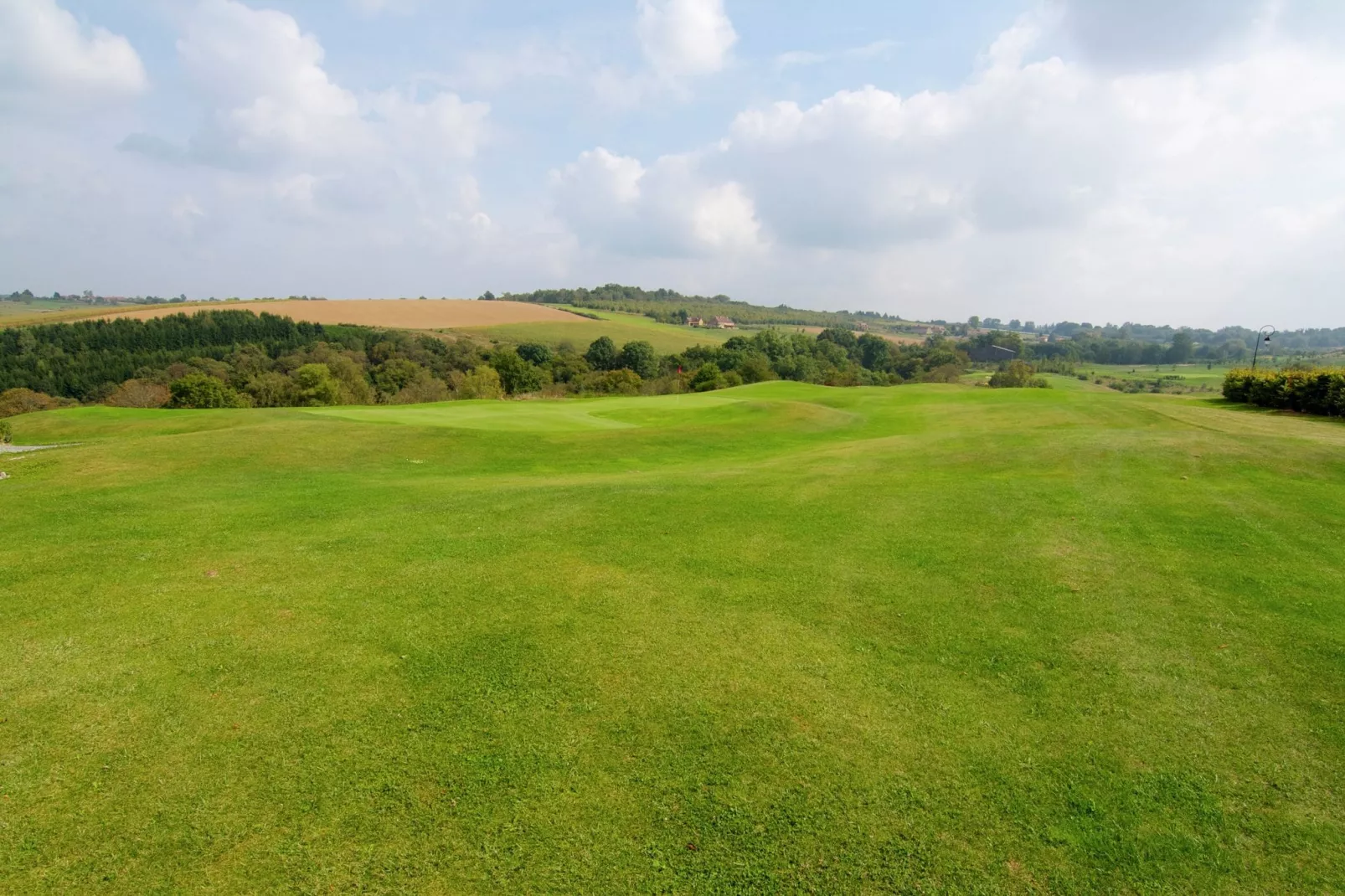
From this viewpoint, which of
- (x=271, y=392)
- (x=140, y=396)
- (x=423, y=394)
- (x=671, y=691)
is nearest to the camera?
(x=671, y=691)

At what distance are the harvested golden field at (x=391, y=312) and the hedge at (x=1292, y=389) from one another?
106408 mm

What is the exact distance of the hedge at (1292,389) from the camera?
98.7 feet

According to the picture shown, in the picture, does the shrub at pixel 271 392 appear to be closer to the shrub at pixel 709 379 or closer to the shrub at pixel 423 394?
the shrub at pixel 423 394

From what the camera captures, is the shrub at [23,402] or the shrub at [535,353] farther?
the shrub at [535,353]

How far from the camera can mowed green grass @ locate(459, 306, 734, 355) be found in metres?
116

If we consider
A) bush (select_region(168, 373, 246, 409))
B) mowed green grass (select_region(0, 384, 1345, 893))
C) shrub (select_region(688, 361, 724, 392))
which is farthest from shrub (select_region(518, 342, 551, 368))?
mowed green grass (select_region(0, 384, 1345, 893))

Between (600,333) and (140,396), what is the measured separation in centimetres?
7789

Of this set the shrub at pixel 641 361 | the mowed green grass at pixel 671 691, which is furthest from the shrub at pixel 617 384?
the mowed green grass at pixel 671 691

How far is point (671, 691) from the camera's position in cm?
706

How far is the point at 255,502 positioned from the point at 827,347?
124505mm

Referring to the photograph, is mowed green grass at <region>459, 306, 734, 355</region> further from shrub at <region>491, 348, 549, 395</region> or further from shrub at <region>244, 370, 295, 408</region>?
shrub at <region>244, 370, 295, 408</region>

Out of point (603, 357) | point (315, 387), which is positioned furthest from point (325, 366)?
point (603, 357)

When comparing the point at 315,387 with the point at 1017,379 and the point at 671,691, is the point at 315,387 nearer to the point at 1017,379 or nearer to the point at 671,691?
the point at 671,691

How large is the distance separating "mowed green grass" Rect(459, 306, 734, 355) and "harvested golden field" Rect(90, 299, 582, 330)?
3514mm
